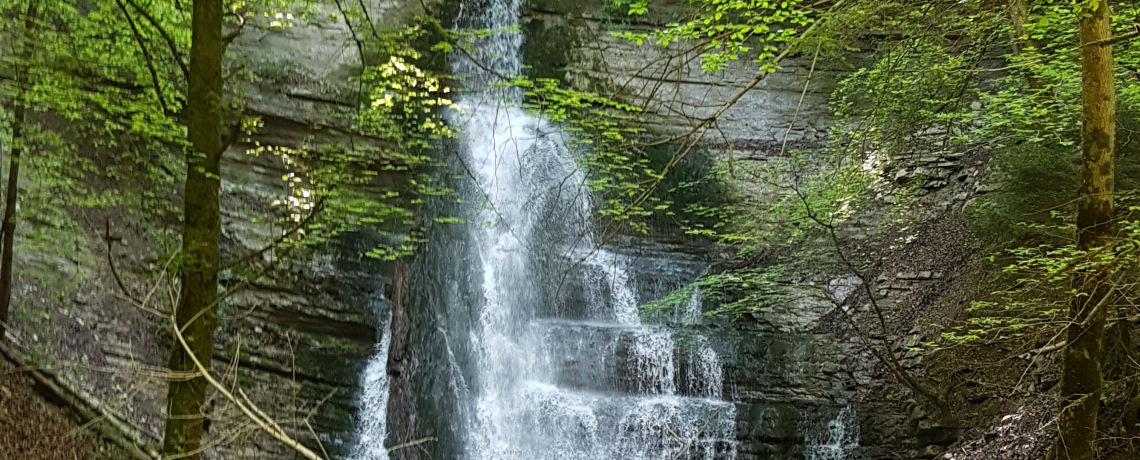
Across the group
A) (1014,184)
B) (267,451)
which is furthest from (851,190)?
(267,451)

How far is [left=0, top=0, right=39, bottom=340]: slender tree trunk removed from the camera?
537 cm

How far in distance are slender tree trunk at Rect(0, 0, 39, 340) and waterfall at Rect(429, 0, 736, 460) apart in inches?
163

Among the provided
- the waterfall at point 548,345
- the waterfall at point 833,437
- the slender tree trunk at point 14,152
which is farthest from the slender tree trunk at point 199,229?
the waterfall at point 833,437

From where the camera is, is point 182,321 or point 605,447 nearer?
point 182,321

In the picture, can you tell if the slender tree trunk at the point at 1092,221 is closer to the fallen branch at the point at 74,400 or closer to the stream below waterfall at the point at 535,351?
the stream below waterfall at the point at 535,351

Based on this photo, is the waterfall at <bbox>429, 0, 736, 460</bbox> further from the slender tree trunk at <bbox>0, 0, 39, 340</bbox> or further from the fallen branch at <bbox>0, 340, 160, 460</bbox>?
the slender tree trunk at <bbox>0, 0, 39, 340</bbox>

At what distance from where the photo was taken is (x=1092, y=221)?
3934mm

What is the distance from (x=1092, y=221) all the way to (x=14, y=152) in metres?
8.87

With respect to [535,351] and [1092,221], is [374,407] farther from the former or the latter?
[1092,221]

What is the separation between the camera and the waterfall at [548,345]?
8.38 metres

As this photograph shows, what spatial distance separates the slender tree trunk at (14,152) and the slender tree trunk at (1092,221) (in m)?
7.30

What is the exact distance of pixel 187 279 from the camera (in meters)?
3.62

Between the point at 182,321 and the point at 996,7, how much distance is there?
5.98m

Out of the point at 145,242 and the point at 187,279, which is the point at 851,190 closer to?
the point at 187,279
